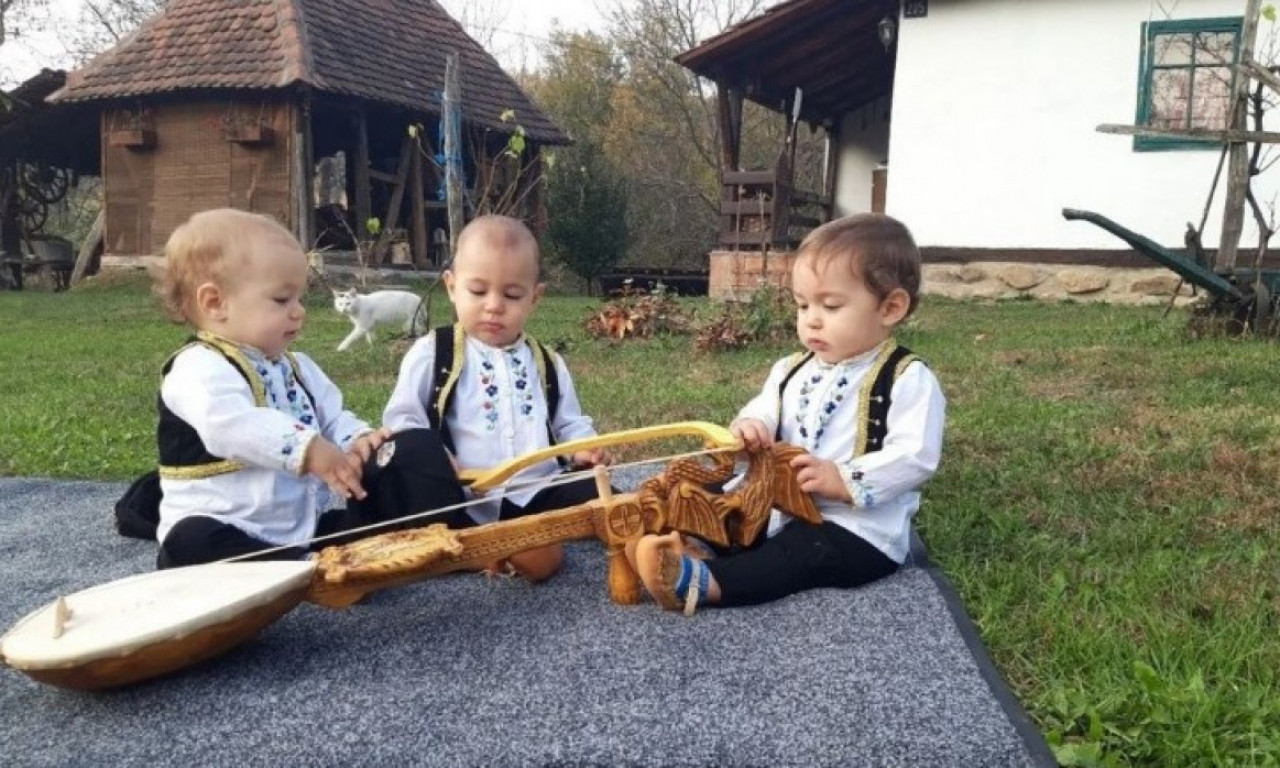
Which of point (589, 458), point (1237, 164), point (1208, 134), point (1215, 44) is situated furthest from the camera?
point (1215, 44)

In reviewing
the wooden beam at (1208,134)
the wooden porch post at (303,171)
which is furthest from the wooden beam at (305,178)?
the wooden beam at (1208,134)

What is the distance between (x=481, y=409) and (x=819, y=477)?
3.00ft

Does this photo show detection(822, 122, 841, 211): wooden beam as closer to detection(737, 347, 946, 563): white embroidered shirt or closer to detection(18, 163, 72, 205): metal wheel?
detection(737, 347, 946, 563): white embroidered shirt

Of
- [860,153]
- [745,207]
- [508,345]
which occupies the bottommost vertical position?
[508,345]

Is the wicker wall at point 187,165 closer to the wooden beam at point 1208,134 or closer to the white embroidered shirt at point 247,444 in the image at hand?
the wooden beam at point 1208,134

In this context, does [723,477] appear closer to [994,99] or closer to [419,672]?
[419,672]

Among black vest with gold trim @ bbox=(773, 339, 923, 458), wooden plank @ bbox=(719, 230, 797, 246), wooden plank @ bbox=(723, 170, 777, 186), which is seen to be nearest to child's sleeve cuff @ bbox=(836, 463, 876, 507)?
black vest with gold trim @ bbox=(773, 339, 923, 458)

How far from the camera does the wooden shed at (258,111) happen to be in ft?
41.6

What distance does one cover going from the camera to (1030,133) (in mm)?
9977

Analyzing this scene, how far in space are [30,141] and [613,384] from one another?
1564 cm

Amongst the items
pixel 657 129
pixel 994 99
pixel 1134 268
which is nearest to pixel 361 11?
pixel 994 99

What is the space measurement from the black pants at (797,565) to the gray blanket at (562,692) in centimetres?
5

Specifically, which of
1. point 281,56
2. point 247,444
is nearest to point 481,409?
point 247,444

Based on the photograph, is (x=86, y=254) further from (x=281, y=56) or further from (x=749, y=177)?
(x=749, y=177)
